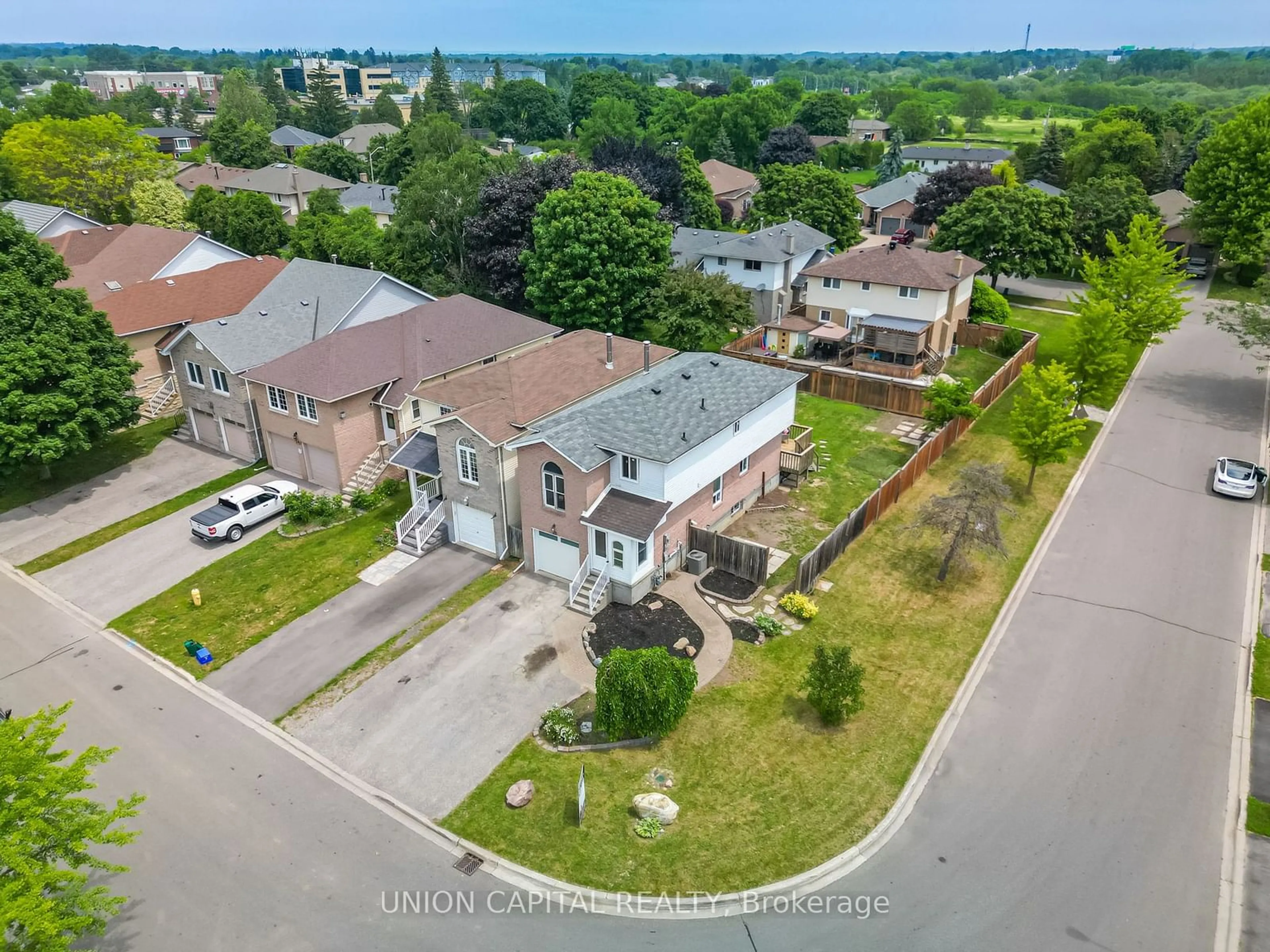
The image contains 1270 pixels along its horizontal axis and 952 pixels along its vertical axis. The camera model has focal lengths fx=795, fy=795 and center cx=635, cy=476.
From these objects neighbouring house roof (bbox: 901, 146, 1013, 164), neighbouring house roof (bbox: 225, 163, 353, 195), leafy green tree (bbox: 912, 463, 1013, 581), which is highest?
neighbouring house roof (bbox: 901, 146, 1013, 164)

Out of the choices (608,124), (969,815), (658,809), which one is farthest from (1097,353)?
(608,124)

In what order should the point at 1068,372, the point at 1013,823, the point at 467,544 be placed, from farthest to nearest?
the point at 1068,372 < the point at 467,544 < the point at 1013,823

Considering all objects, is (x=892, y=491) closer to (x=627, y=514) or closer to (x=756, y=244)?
(x=627, y=514)

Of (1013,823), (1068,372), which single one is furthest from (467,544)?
(1068,372)

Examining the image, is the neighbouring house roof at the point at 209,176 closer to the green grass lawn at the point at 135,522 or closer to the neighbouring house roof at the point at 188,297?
the neighbouring house roof at the point at 188,297

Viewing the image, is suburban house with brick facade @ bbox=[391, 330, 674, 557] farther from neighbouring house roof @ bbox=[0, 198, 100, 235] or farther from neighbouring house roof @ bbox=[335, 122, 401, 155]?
neighbouring house roof @ bbox=[335, 122, 401, 155]

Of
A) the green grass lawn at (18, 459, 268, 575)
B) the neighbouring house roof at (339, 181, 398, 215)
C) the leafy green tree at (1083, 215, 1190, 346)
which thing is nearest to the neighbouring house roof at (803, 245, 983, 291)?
the leafy green tree at (1083, 215, 1190, 346)

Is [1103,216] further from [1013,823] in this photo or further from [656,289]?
[1013,823]
